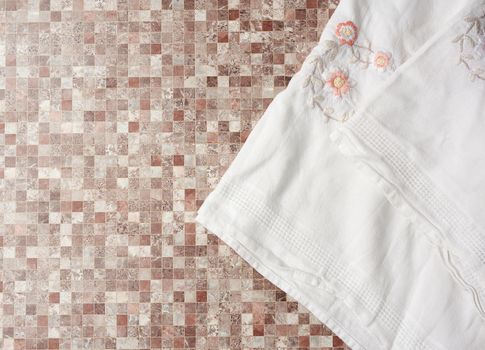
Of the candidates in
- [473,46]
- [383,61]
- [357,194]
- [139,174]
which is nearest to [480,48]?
[473,46]

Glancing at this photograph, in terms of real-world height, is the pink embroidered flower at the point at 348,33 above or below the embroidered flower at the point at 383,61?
above

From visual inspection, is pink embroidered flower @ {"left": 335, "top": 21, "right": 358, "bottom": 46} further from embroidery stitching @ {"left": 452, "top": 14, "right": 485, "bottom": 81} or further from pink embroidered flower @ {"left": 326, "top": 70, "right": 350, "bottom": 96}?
embroidery stitching @ {"left": 452, "top": 14, "right": 485, "bottom": 81}

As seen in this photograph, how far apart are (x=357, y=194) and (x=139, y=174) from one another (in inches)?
16.5

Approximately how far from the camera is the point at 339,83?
0.89 meters

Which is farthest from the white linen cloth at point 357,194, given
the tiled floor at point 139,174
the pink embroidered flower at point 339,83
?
the tiled floor at point 139,174

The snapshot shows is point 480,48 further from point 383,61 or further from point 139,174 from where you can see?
point 139,174

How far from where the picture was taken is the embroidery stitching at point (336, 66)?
2.91 feet

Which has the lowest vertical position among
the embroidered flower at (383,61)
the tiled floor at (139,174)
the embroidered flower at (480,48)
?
the tiled floor at (139,174)

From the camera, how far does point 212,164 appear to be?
1.04 m

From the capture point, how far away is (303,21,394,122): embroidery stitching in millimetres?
887

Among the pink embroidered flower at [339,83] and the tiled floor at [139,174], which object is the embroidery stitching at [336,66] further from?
the tiled floor at [139,174]

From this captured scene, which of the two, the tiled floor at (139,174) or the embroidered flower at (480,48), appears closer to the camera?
the embroidered flower at (480,48)

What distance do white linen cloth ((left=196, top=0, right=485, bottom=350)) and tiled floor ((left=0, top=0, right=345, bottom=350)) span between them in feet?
0.46

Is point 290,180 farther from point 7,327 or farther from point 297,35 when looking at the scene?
point 7,327
